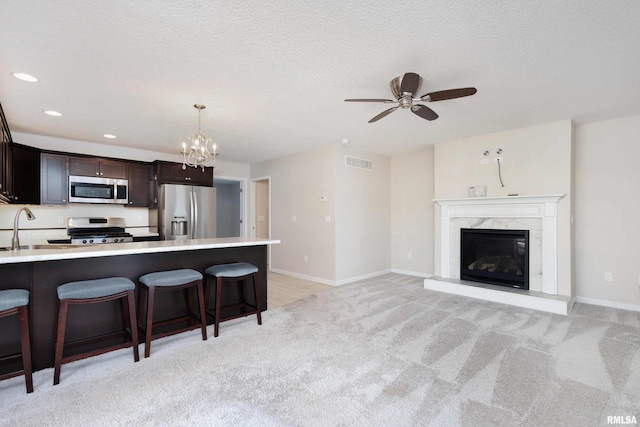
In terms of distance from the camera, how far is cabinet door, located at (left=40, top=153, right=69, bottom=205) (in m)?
4.24

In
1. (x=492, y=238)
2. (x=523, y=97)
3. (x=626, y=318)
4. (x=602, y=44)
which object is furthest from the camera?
(x=492, y=238)

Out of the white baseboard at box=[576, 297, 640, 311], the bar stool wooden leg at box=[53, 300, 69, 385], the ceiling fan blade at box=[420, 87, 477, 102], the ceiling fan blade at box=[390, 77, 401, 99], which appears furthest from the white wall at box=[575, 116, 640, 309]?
the bar stool wooden leg at box=[53, 300, 69, 385]

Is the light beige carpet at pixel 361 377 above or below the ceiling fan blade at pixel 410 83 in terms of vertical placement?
below

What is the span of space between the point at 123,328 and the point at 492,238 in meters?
4.76

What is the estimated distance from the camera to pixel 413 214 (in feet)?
18.7

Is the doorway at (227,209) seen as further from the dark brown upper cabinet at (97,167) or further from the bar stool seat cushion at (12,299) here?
the bar stool seat cushion at (12,299)

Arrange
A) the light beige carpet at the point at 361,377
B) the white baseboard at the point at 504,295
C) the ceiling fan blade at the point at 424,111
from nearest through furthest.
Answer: the light beige carpet at the point at 361,377
the ceiling fan blade at the point at 424,111
the white baseboard at the point at 504,295

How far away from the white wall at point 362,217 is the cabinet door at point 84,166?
153 inches

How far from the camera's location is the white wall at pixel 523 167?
3750 millimetres

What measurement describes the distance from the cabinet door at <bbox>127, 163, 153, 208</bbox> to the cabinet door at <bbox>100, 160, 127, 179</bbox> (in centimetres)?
9

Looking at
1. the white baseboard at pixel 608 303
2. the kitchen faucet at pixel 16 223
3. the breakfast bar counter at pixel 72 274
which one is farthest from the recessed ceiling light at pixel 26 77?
the white baseboard at pixel 608 303

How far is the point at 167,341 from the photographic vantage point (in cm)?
280

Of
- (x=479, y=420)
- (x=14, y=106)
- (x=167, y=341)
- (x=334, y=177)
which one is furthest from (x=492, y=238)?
(x=14, y=106)

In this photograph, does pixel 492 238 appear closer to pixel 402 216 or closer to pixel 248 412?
pixel 402 216
